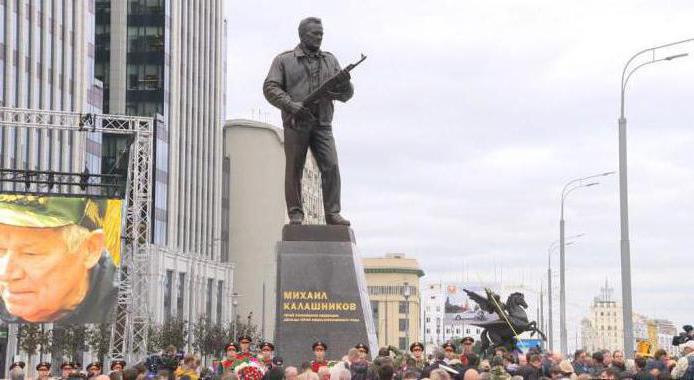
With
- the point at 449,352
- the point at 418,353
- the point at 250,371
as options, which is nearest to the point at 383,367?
the point at 250,371

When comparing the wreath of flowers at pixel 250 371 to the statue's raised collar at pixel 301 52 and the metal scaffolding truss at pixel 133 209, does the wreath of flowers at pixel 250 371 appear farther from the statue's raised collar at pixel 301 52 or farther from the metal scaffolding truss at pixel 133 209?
the metal scaffolding truss at pixel 133 209

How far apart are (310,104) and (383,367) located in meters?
6.70

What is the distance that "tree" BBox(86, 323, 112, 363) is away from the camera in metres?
59.3

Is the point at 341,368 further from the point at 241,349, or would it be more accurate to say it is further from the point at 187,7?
→ the point at 187,7

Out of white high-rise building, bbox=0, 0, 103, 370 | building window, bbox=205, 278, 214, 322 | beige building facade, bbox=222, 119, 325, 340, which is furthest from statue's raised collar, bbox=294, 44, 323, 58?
beige building facade, bbox=222, 119, 325, 340

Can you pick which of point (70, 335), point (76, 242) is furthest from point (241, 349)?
point (70, 335)

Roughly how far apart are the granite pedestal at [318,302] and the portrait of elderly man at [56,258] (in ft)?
103

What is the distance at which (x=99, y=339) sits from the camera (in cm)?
5988

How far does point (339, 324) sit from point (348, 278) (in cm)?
62

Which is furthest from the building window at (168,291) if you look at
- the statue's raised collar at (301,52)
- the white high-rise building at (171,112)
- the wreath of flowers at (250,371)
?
the wreath of flowers at (250,371)

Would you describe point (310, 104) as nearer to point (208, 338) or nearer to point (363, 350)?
point (363, 350)

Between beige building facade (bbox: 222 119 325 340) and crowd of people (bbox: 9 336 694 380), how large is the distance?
9172cm

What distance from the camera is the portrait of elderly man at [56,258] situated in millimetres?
47156

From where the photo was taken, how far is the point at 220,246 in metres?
106
